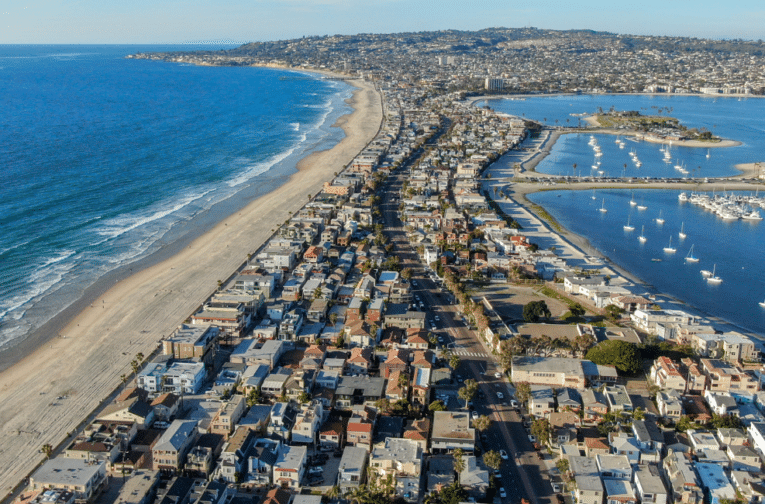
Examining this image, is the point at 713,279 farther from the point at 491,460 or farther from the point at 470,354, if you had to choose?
the point at 491,460

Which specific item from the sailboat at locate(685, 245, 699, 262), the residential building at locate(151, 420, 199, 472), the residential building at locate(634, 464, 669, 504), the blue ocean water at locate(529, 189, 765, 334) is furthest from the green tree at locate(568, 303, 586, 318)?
the residential building at locate(151, 420, 199, 472)

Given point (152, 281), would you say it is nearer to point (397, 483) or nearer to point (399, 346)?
point (399, 346)

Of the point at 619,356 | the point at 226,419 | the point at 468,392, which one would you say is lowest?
the point at 226,419

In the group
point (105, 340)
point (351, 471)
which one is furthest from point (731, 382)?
point (105, 340)

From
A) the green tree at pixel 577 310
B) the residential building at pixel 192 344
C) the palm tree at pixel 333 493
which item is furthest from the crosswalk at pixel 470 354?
the residential building at pixel 192 344

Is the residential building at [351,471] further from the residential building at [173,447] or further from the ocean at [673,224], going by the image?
the ocean at [673,224]

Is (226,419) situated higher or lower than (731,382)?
lower

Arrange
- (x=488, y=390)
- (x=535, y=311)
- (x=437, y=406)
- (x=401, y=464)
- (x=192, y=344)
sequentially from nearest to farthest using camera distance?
(x=401, y=464), (x=437, y=406), (x=488, y=390), (x=192, y=344), (x=535, y=311)

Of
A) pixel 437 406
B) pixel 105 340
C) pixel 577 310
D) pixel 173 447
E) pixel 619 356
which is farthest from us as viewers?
pixel 577 310

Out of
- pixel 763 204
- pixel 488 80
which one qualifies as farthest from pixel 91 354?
pixel 488 80
